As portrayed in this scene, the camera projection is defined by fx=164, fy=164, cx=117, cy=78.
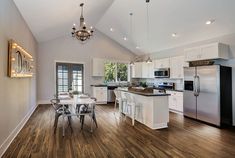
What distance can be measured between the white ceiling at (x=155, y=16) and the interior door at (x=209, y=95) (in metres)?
1.33

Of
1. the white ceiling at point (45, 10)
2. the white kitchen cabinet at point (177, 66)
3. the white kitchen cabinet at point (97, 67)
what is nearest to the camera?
the white ceiling at point (45, 10)

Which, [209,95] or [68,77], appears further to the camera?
[68,77]

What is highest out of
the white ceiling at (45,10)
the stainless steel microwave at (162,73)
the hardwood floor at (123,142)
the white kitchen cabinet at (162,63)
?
the white ceiling at (45,10)

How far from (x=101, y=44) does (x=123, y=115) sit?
4524 mm

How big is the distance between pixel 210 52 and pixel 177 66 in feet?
5.38

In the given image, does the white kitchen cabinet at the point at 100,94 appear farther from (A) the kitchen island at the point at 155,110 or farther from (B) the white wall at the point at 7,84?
(B) the white wall at the point at 7,84

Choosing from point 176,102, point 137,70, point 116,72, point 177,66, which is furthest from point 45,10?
point 137,70

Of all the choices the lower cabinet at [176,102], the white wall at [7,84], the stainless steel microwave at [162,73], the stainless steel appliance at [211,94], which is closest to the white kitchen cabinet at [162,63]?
the stainless steel microwave at [162,73]

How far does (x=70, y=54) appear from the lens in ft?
27.1

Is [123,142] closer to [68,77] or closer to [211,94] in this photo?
[211,94]

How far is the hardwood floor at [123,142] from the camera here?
2906mm

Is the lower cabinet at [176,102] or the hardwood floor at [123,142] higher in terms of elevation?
the lower cabinet at [176,102]

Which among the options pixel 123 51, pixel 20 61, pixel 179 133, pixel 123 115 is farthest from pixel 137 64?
pixel 20 61

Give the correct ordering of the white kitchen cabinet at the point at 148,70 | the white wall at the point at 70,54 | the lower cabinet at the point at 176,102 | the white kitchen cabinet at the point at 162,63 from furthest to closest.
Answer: the white kitchen cabinet at the point at 148,70
the white wall at the point at 70,54
the white kitchen cabinet at the point at 162,63
the lower cabinet at the point at 176,102
